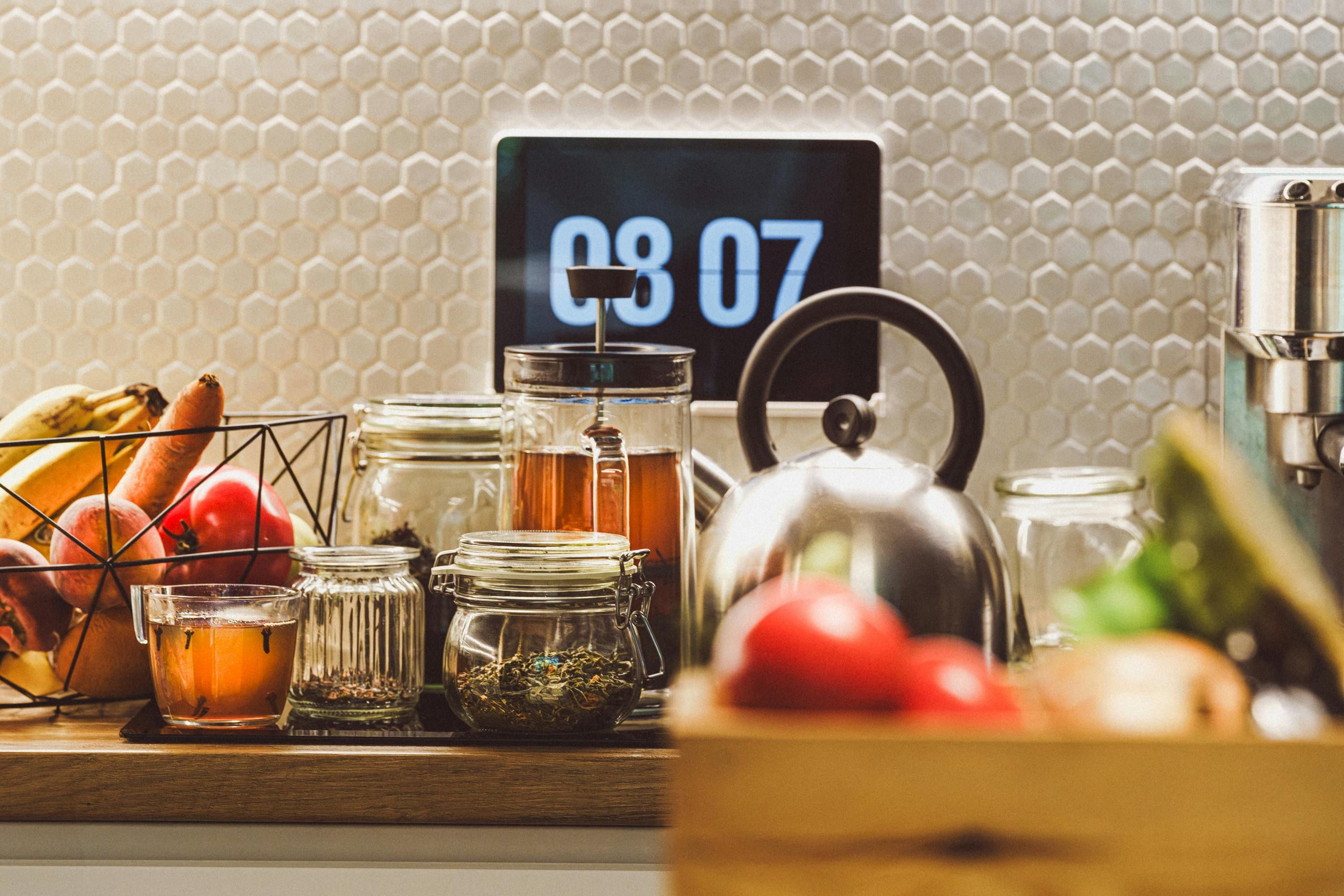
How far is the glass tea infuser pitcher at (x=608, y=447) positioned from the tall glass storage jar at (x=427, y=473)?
53 mm

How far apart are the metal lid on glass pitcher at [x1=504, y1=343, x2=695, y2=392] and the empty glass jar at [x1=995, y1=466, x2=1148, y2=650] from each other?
0.81 feet

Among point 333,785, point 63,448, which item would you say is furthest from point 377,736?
point 63,448

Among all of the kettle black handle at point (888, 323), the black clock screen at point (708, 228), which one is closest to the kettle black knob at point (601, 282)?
the kettle black handle at point (888, 323)

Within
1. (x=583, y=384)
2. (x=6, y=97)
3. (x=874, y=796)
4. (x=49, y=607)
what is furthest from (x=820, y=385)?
(x=874, y=796)

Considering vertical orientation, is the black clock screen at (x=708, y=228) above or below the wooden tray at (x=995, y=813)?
above

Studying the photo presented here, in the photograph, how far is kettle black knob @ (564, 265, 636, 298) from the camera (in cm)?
78

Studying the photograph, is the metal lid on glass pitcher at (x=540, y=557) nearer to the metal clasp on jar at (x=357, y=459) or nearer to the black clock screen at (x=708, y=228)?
the metal clasp on jar at (x=357, y=459)

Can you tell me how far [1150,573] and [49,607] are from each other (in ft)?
2.37

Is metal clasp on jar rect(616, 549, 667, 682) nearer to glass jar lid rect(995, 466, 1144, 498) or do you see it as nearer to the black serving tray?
the black serving tray

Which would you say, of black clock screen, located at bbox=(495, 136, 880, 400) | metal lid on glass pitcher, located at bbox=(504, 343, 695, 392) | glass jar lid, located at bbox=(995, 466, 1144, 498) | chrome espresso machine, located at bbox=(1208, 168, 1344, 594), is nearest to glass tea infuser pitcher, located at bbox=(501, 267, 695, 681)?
metal lid on glass pitcher, located at bbox=(504, 343, 695, 392)

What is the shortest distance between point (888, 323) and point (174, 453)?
19.4 inches

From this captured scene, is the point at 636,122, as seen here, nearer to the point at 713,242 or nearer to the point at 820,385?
the point at 713,242

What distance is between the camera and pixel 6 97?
1.31 metres

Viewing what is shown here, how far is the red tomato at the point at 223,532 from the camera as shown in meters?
0.84
